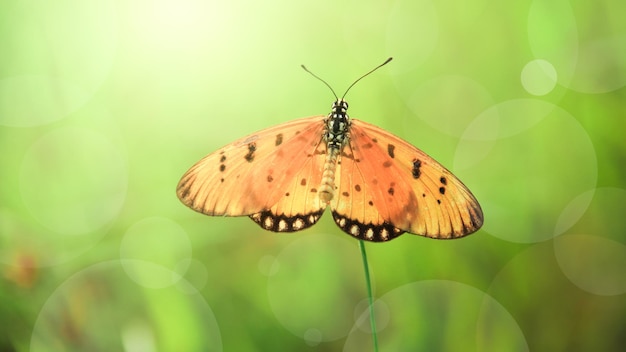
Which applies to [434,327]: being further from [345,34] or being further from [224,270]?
[345,34]

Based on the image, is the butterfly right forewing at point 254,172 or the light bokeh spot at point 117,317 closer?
the butterfly right forewing at point 254,172

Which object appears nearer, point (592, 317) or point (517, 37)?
point (592, 317)

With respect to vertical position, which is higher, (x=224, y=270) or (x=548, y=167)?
(x=548, y=167)

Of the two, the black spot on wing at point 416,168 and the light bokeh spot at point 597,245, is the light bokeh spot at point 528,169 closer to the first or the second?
the light bokeh spot at point 597,245

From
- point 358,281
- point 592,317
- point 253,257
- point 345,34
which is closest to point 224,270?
point 253,257

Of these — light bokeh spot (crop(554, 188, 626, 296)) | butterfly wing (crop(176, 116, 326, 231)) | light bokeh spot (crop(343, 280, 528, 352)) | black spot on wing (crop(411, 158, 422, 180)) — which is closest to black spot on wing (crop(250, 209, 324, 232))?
butterfly wing (crop(176, 116, 326, 231))

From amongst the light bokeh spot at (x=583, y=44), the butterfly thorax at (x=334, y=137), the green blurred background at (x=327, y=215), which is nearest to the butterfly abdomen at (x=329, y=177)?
the butterfly thorax at (x=334, y=137)

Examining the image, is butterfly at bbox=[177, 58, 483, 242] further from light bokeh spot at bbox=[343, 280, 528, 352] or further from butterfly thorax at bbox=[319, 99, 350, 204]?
light bokeh spot at bbox=[343, 280, 528, 352]

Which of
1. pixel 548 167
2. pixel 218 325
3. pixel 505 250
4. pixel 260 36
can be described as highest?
pixel 260 36
